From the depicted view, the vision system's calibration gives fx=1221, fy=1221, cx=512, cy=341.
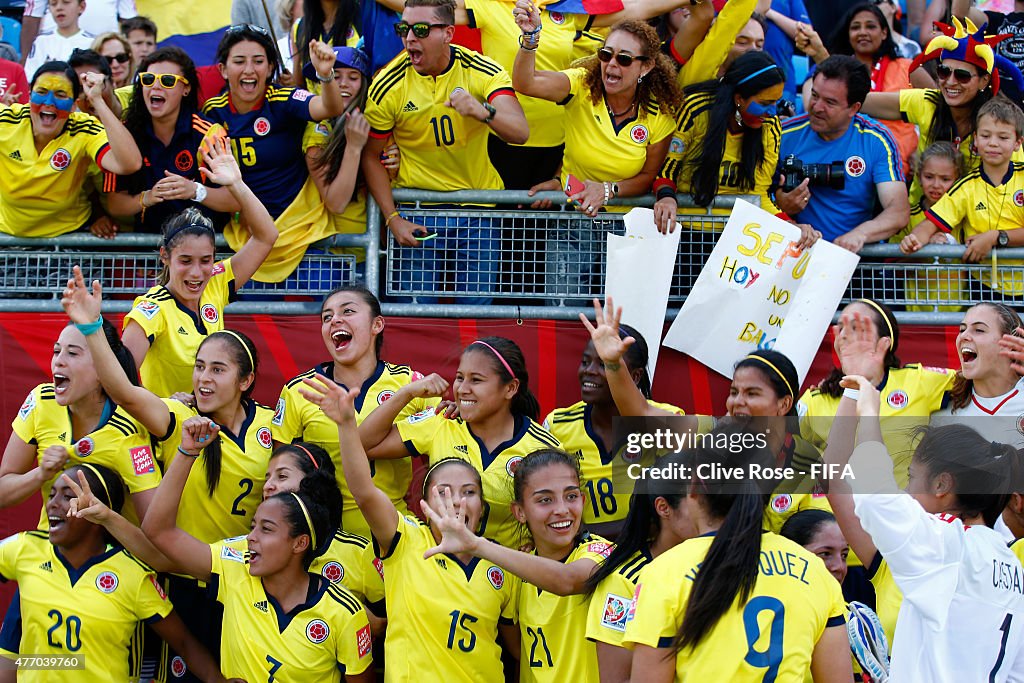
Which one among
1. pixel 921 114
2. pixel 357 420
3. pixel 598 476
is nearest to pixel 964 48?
pixel 921 114

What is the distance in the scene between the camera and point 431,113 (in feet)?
24.0

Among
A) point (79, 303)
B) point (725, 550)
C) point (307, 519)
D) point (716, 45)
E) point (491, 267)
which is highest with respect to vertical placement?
point (716, 45)

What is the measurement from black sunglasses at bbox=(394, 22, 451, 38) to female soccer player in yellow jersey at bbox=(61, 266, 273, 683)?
2114 mm

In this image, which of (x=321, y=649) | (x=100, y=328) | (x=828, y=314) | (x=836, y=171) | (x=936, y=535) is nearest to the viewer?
(x=936, y=535)

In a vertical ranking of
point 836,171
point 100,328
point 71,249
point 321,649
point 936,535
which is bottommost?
point 321,649

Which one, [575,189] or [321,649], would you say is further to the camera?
[575,189]

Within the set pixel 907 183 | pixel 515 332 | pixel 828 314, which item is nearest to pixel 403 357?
pixel 515 332

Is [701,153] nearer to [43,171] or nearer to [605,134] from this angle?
[605,134]

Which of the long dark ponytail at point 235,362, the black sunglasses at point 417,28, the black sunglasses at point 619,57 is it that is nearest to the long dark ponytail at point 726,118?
the black sunglasses at point 619,57

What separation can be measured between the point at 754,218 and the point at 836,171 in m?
0.83

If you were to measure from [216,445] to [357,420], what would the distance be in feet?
2.31

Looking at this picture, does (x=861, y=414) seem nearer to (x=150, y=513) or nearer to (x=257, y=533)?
(x=257, y=533)

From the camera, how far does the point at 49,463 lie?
5699 mm

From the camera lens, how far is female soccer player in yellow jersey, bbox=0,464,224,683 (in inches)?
226
